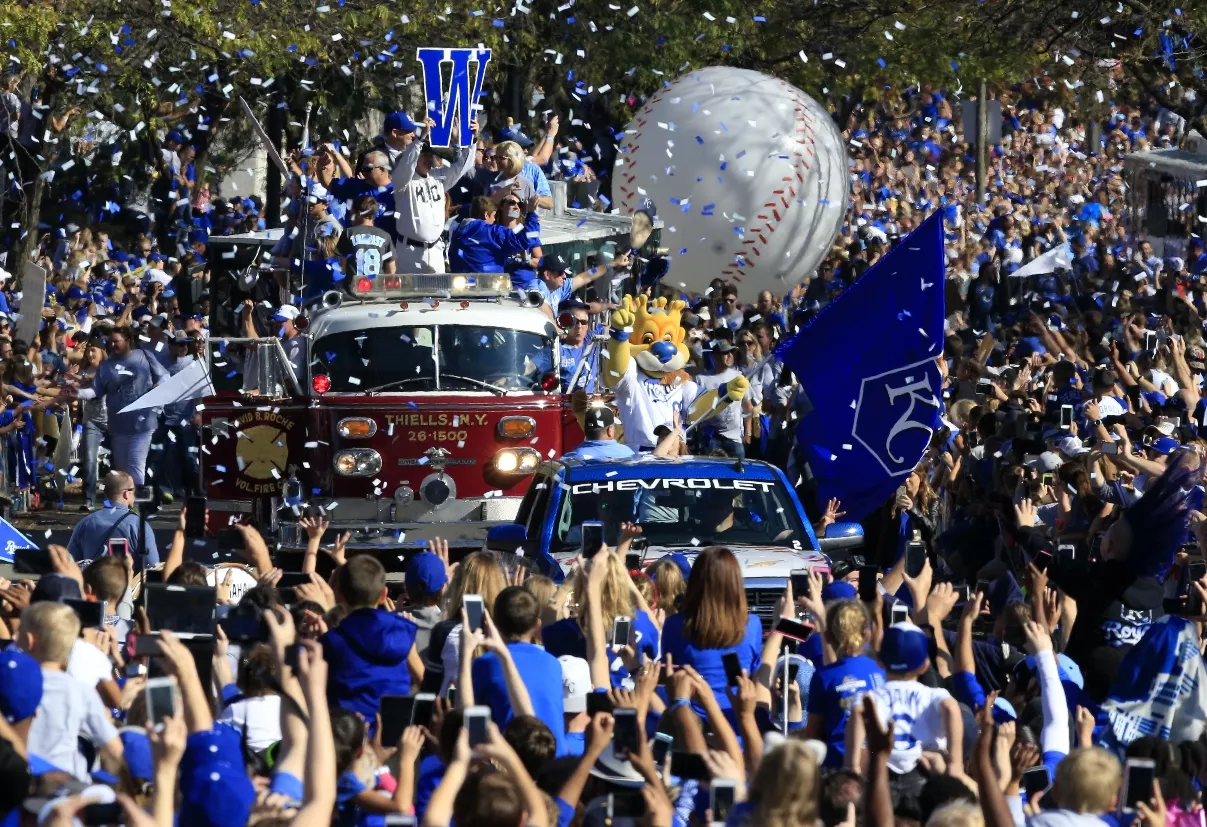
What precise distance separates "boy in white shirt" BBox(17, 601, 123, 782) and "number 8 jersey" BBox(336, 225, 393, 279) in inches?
390

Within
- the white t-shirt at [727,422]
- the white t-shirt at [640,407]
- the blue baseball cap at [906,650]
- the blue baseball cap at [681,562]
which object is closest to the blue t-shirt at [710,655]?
the blue baseball cap at [906,650]

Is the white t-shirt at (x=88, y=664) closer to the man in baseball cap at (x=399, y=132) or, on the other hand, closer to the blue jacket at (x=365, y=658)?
the blue jacket at (x=365, y=658)

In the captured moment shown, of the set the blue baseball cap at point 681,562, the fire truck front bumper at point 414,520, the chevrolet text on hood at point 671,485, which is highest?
the chevrolet text on hood at point 671,485

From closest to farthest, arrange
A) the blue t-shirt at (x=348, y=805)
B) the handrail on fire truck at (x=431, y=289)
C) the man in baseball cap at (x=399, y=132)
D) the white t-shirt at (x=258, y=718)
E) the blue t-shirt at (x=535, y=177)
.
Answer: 1. the blue t-shirt at (x=348, y=805)
2. the white t-shirt at (x=258, y=718)
3. the handrail on fire truck at (x=431, y=289)
4. the man in baseball cap at (x=399, y=132)
5. the blue t-shirt at (x=535, y=177)

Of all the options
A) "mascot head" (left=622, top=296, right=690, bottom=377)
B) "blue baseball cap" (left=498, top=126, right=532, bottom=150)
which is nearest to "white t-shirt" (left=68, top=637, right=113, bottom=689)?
"mascot head" (left=622, top=296, right=690, bottom=377)

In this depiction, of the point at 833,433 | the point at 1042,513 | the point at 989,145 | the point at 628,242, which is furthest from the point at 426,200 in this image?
the point at 989,145

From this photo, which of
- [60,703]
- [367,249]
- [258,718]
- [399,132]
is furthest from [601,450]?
[60,703]

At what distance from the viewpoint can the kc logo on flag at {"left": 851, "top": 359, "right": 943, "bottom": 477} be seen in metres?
13.5

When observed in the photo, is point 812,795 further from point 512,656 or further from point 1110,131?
point 1110,131

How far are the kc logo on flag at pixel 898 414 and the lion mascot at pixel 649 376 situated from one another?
262 centimetres

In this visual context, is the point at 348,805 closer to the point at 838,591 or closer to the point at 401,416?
the point at 838,591

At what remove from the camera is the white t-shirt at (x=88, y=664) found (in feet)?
24.6

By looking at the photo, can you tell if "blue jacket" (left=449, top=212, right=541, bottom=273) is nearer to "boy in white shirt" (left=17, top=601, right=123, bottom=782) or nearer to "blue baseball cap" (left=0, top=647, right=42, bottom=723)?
"boy in white shirt" (left=17, top=601, right=123, bottom=782)

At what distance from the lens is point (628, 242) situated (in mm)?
24906
